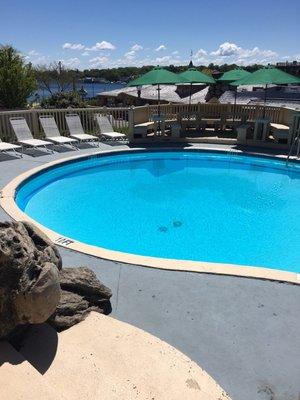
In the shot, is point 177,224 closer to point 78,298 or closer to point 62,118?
point 78,298

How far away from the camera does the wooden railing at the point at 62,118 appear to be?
41.6ft

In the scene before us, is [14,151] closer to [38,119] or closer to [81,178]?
[38,119]

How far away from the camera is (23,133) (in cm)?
1234

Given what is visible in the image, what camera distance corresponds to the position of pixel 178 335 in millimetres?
3832

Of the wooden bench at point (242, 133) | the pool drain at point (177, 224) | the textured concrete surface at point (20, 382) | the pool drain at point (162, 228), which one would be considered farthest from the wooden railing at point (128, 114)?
the textured concrete surface at point (20, 382)

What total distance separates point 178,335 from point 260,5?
20.5m

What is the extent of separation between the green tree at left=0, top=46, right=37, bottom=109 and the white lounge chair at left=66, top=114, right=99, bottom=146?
575cm

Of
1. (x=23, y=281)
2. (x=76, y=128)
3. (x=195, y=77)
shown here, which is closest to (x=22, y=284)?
(x=23, y=281)

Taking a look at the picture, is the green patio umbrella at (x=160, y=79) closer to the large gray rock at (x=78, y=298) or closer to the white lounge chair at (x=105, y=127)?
the white lounge chair at (x=105, y=127)

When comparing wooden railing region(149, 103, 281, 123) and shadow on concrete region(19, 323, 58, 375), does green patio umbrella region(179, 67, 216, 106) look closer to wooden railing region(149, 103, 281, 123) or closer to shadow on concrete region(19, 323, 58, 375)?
wooden railing region(149, 103, 281, 123)

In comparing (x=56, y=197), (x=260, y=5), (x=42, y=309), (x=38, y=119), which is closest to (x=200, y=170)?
(x=56, y=197)

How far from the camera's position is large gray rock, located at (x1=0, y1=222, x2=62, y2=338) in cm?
301

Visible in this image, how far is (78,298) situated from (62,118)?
37.0 feet

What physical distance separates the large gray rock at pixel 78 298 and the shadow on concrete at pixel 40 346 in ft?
0.50
